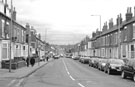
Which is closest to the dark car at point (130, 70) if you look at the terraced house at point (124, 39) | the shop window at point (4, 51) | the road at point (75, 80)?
the road at point (75, 80)

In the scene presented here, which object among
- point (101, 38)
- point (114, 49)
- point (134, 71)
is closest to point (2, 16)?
point (134, 71)

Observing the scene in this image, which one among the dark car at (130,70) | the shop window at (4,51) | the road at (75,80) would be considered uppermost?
the shop window at (4,51)

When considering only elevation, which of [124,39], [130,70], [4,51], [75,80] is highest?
[124,39]

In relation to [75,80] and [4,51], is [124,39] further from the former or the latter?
[75,80]

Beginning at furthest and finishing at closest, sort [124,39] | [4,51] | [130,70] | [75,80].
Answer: [124,39] < [4,51] < [130,70] < [75,80]

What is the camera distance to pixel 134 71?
20875mm

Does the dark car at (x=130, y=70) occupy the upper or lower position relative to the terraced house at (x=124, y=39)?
lower

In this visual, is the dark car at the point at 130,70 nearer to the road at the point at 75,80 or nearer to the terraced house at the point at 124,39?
the road at the point at 75,80

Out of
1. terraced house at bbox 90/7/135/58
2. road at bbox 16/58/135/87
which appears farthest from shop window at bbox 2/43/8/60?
terraced house at bbox 90/7/135/58

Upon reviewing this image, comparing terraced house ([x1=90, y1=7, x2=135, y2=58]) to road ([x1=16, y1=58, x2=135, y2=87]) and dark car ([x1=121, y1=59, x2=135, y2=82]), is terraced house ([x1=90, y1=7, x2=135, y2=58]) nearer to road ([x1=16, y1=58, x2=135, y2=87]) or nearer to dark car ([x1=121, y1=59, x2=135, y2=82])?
road ([x1=16, y1=58, x2=135, y2=87])

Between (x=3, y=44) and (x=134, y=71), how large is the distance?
Answer: 18.2 meters

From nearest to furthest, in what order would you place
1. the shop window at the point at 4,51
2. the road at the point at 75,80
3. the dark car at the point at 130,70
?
the road at the point at 75,80, the dark car at the point at 130,70, the shop window at the point at 4,51

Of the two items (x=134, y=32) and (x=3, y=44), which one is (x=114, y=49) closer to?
(x=134, y=32)

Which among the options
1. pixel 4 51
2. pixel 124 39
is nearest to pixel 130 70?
pixel 4 51
